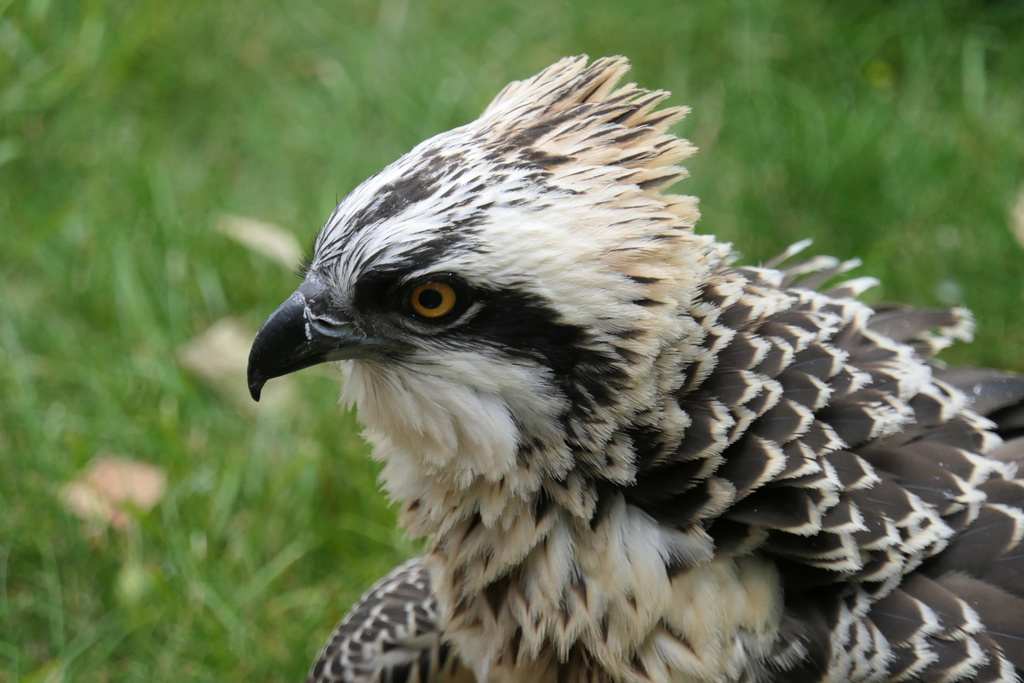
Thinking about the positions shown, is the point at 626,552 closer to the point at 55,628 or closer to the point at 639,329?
the point at 639,329

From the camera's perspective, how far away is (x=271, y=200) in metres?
6.46

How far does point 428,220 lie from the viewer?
2611mm

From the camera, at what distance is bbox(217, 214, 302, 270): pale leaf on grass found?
5770mm

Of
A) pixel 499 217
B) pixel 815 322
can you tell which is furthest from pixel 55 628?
pixel 815 322

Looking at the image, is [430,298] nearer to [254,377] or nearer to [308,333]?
[308,333]

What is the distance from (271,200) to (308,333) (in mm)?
3825

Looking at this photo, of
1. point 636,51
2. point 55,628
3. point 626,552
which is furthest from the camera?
point 636,51

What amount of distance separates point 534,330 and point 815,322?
35.5 inches

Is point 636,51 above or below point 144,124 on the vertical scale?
below

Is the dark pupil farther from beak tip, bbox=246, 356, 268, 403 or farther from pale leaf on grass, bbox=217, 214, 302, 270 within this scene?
pale leaf on grass, bbox=217, 214, 302, 270

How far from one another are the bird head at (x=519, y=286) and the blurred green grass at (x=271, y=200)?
2046mm

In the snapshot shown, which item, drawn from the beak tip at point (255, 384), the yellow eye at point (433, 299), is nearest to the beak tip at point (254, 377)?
the beak tip at point (255, 384)

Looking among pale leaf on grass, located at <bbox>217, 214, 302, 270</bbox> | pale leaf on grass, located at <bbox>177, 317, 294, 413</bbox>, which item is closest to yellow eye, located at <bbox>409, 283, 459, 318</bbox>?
pale leaf on grass, located at <bbox>177, 317, 294, 413</bbox>

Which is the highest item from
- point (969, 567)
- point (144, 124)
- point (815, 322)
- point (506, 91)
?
point (144, 124)
